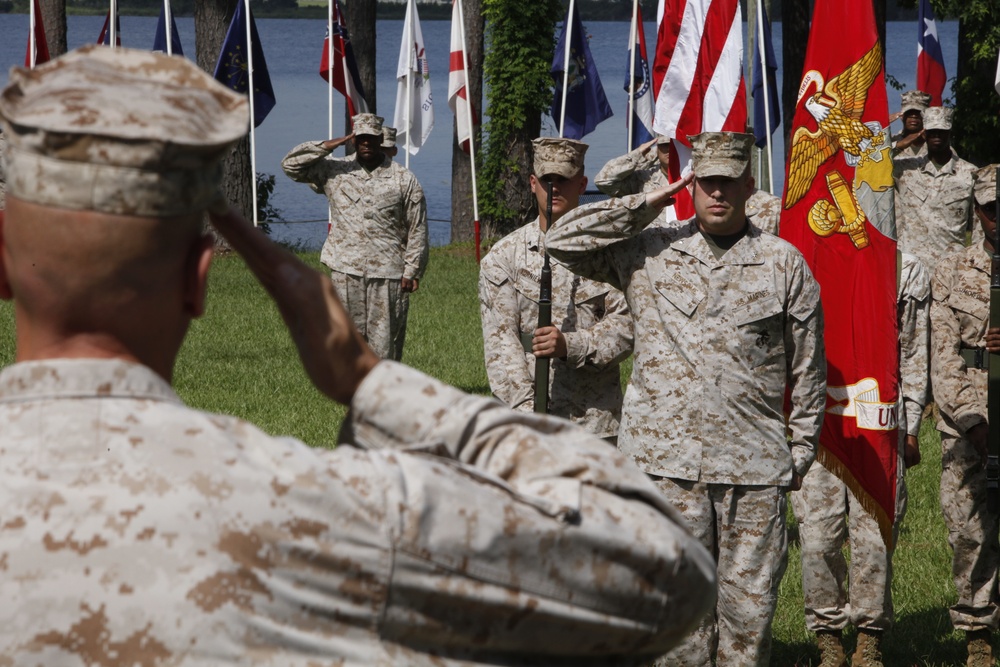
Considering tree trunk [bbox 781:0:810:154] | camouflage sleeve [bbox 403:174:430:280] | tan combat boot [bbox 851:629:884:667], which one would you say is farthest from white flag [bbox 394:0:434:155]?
tan combat boot [bbox 851:629:884:667]

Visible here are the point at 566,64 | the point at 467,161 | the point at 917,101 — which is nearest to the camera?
the point at 917,101

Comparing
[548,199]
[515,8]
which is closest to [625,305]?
[548,199]

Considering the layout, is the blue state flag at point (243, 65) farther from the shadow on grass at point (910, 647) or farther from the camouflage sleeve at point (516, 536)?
the camouflage sleeve at point (516, 536)

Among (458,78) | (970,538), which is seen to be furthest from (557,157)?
(458,78)

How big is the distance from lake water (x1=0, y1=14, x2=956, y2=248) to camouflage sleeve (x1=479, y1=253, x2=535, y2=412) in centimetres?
354

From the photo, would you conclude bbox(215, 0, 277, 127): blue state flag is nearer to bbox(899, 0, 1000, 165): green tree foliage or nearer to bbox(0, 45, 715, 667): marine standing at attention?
bbox(899, 0, 1000, 165): green tree foliage

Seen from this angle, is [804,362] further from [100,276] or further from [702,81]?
[100,276]

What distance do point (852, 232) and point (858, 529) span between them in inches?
55.7

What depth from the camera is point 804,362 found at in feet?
17.3

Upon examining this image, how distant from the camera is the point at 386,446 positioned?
4.95 ft

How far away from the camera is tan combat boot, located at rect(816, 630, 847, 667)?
19.9ft

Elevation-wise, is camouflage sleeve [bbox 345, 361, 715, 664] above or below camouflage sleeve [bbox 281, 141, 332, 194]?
above

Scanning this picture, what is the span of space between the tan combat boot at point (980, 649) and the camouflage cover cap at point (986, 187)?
2.04 metres

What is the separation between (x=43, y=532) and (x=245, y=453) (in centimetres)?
21
